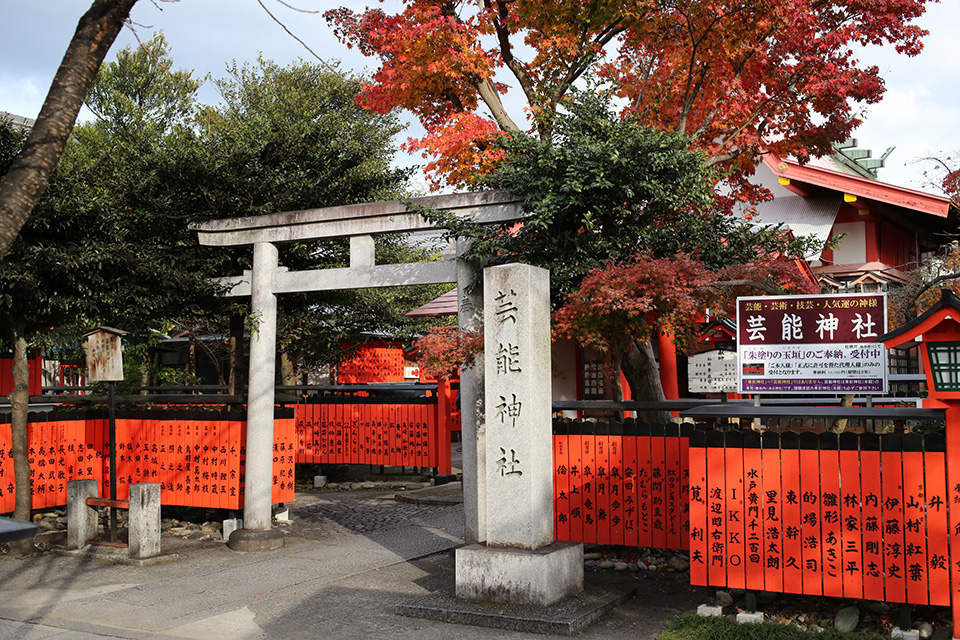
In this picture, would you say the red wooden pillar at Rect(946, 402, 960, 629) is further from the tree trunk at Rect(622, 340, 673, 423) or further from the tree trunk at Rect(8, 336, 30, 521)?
the tree trunk at Rect(8, 336, 30, 521)

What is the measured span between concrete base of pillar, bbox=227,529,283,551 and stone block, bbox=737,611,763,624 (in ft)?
20.5

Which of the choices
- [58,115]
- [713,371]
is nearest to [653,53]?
[713,371]

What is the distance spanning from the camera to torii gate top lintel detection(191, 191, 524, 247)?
9297mm

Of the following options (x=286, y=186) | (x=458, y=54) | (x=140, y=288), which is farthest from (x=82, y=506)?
(x=458, y=54)

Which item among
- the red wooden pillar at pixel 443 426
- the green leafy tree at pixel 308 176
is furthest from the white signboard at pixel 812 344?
the red wooden pillar at pixel 443 426

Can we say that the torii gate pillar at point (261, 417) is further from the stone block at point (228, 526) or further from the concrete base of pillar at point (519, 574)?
the concrete base of pillar at point (519, 574)

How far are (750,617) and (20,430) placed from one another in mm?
9088

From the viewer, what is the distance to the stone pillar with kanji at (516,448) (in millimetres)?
7539

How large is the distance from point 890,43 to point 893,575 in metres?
8.42

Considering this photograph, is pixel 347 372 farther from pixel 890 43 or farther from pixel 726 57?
pixel 890 43

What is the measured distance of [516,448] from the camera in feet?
25.3

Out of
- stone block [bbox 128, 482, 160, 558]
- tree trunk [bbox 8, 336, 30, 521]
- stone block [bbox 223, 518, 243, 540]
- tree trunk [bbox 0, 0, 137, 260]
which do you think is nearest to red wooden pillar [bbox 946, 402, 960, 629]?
tree trunk [bbox 0, 0, 137, 260]

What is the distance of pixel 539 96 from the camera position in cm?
1129

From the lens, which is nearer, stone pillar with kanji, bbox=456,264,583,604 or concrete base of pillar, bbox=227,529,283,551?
stone pillar with kanji, bbox=456,264,583,604
